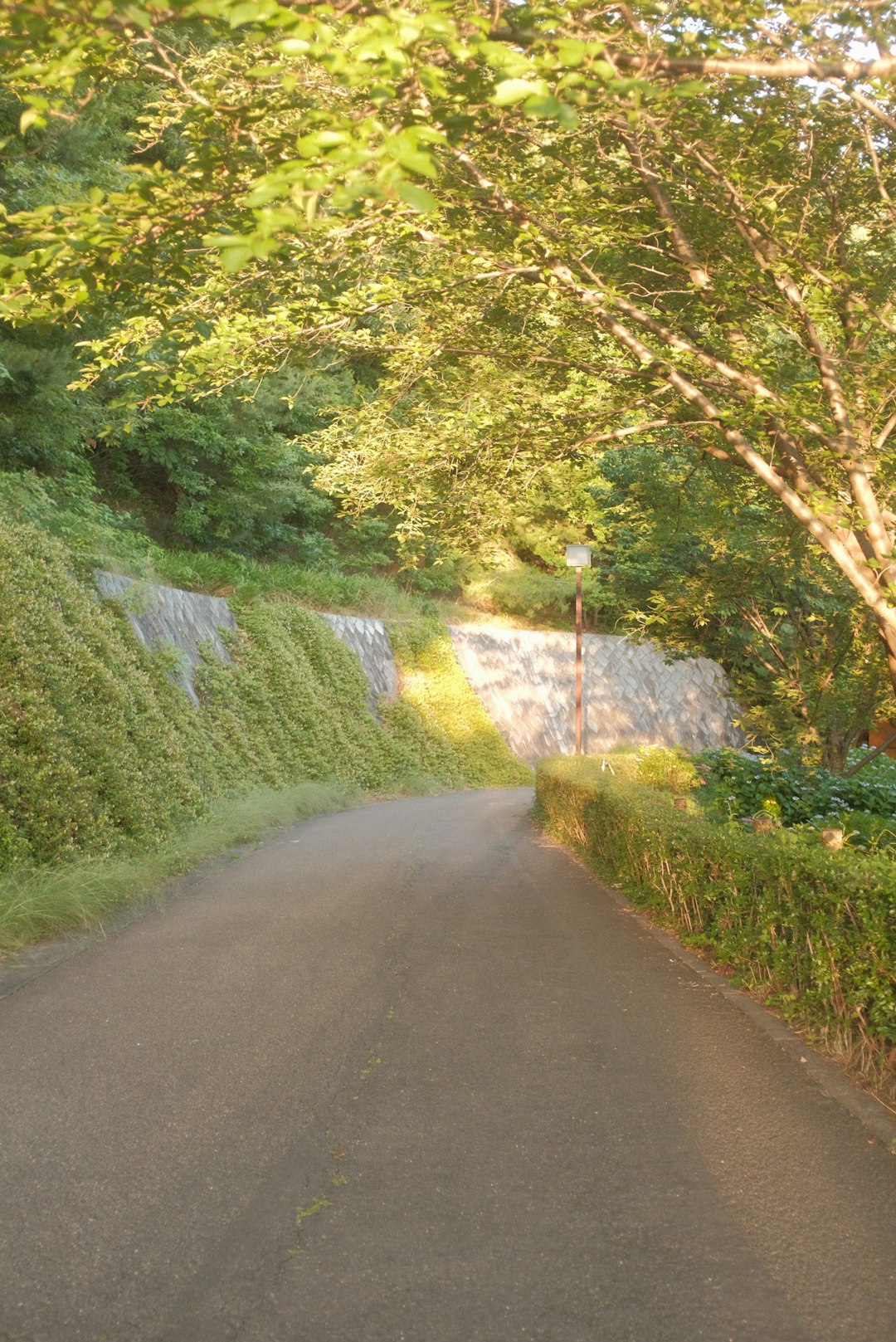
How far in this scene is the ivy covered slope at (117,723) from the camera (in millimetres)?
8922

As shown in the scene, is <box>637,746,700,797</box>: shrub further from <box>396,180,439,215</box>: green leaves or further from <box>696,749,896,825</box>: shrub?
<box>396,180,439,215</box>: green leaves

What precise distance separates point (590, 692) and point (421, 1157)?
30700 mm

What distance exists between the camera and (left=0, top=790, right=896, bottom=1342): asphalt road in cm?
309

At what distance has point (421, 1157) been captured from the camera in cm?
407

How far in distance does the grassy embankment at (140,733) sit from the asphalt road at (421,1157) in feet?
5.91

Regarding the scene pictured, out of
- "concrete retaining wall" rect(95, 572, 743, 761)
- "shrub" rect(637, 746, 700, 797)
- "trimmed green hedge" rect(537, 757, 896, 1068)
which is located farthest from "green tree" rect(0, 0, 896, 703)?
"concrete retaining wall" rect(95, 572, 743, 761)

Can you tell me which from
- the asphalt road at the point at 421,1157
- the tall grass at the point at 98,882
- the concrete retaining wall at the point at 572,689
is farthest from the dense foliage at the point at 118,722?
the concrete retaining wall at the point at 572,689

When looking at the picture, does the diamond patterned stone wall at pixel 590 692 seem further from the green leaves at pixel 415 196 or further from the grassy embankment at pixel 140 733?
the green leaves at pixel 415 196

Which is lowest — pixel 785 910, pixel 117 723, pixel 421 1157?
pixel 421 1157

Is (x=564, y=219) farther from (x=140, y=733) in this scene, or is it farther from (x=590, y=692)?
(x=590, y=692)

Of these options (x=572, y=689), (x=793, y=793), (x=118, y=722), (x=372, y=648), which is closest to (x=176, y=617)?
(x=118, y=722)

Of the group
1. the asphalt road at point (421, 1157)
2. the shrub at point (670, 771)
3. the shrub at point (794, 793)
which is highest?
the asphalt road at point (421, 1157)

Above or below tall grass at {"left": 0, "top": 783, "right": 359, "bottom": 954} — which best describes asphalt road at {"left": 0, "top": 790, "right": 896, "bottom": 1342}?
above

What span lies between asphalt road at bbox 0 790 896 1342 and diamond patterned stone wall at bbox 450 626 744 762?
25051 millimetres
